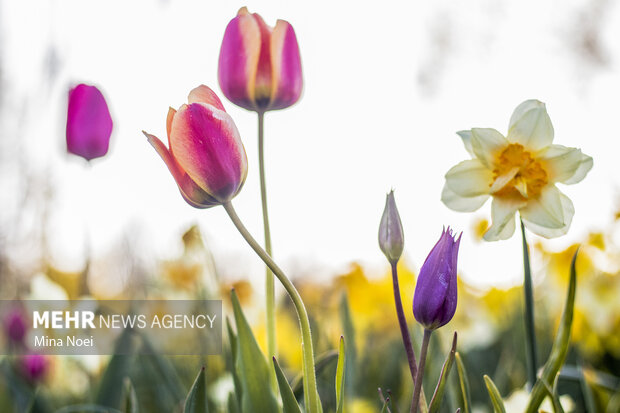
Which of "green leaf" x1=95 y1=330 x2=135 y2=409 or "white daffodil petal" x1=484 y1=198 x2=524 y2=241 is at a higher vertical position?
"white daffodil petal" x1=484 y1=198 x2=524 y2=241

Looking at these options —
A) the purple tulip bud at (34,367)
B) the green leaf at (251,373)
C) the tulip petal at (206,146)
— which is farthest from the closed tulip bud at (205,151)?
the purple tulip bud at (34,367)

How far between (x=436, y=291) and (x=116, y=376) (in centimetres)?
57

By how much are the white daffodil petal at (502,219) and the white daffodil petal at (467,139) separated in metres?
0.05

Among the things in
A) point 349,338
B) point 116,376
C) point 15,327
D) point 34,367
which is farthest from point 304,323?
point 15,327

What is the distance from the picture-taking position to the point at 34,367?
3.11 ft

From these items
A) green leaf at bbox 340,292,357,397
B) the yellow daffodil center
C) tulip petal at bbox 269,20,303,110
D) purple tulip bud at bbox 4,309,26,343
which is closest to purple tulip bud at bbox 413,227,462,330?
the yellow daffodil center

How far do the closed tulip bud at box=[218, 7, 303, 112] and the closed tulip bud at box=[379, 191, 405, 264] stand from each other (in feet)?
0.58

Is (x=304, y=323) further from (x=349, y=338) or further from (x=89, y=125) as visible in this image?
(x=89, y=125)

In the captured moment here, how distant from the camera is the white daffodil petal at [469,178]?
47cm

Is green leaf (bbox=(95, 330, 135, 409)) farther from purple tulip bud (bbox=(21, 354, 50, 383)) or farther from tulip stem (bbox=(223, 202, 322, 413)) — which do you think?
tulip stem (bbox=(223, 202, 322, 413))

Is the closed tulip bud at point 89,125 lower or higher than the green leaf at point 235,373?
higher

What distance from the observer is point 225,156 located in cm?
40

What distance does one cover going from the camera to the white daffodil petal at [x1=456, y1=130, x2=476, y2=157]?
0.49 metres

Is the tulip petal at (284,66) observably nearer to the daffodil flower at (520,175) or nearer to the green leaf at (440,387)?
the daffodil flower at (520,175)
